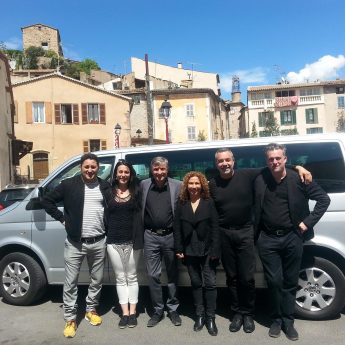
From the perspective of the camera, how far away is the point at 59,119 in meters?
31.4

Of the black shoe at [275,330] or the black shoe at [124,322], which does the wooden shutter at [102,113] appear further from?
the black shoe at [275,330]

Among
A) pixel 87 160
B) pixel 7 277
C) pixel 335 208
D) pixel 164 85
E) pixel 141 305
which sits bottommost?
pixel 141 305

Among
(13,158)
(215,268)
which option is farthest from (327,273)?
(13,158)

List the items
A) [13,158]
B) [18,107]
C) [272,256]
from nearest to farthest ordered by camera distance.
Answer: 1. [272,256]
2. [13,158]
3. [18,107]

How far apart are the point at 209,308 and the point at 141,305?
1.22 metres

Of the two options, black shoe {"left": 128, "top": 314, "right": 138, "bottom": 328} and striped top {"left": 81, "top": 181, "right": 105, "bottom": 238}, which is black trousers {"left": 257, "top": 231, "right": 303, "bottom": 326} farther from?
striped top {"left": 81, "top": 181, "right": 105, "bottom": 238}

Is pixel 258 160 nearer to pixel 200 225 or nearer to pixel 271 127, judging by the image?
pixel 200 225

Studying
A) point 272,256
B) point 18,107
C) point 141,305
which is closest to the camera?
point 272,256

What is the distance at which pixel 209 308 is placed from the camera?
13.7ft

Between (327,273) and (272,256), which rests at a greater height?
(272,256)

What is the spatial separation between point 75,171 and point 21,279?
4.99 ft

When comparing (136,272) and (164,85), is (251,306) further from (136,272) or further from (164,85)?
(164,85)

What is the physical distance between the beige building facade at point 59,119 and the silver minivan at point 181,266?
87.4 feet

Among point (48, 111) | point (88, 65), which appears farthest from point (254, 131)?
point (88, 65)
